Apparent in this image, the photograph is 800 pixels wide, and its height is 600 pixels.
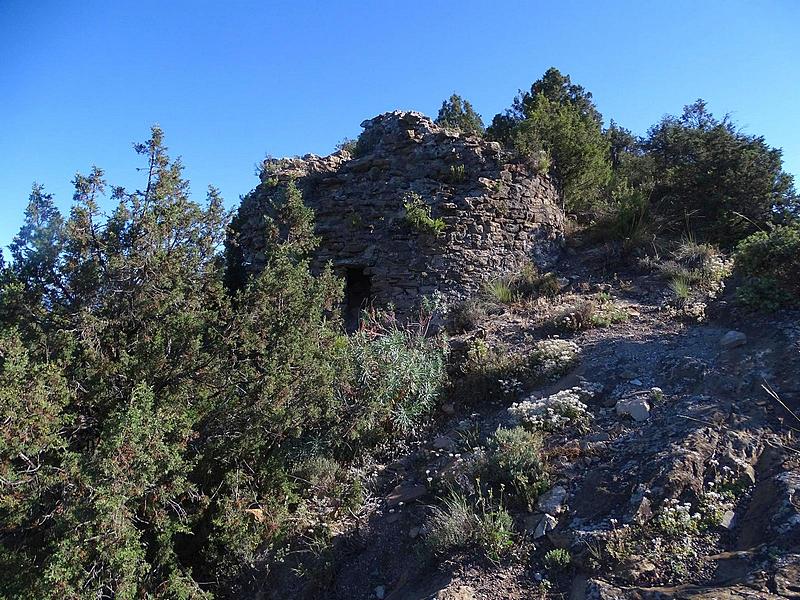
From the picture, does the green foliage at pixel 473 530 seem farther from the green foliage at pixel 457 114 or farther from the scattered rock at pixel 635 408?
the green foliage at pixel 457 114

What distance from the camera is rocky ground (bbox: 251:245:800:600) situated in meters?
3.20

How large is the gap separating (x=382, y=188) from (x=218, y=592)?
6511 millimetres

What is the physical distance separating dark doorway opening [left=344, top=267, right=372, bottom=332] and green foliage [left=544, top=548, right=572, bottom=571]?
226 inches

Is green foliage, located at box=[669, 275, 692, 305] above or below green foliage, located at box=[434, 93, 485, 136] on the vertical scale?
below

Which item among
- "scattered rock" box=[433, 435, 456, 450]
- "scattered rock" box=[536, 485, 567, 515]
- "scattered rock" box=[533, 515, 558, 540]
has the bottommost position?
"scattered rock" box=[533, 515, 558, 540]

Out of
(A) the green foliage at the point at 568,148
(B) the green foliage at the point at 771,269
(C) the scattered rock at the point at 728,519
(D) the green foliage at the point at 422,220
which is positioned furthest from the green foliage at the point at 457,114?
(C) the scattered rock at the point at 728,519

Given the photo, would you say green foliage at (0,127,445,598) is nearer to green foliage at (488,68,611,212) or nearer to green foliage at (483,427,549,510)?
green foliage at (483,427,549,510)

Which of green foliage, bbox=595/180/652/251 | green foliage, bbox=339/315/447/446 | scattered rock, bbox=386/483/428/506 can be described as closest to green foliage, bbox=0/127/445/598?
green foliage, bbox=339/315/447/446

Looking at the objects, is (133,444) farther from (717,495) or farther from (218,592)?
(717,495)

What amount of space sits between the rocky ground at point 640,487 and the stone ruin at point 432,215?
283cm

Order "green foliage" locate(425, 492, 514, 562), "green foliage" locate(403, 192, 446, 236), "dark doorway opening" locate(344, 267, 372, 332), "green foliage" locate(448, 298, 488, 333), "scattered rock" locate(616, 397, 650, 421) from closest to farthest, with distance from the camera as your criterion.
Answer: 1. "green foliage" locate(425, 492, 514, 562)
2. "scattered rock" locate(616, 397, 650, 421)
3. "green foliage" locate(448, 298, 488, 333)
4. "green foliage" locate(403, 192, 446, 236)
5. "dark doorway opening" locate(344, 267, 372, 332)

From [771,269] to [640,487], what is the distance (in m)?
3.59

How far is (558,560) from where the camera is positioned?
346cm

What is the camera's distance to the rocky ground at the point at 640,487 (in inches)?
126
